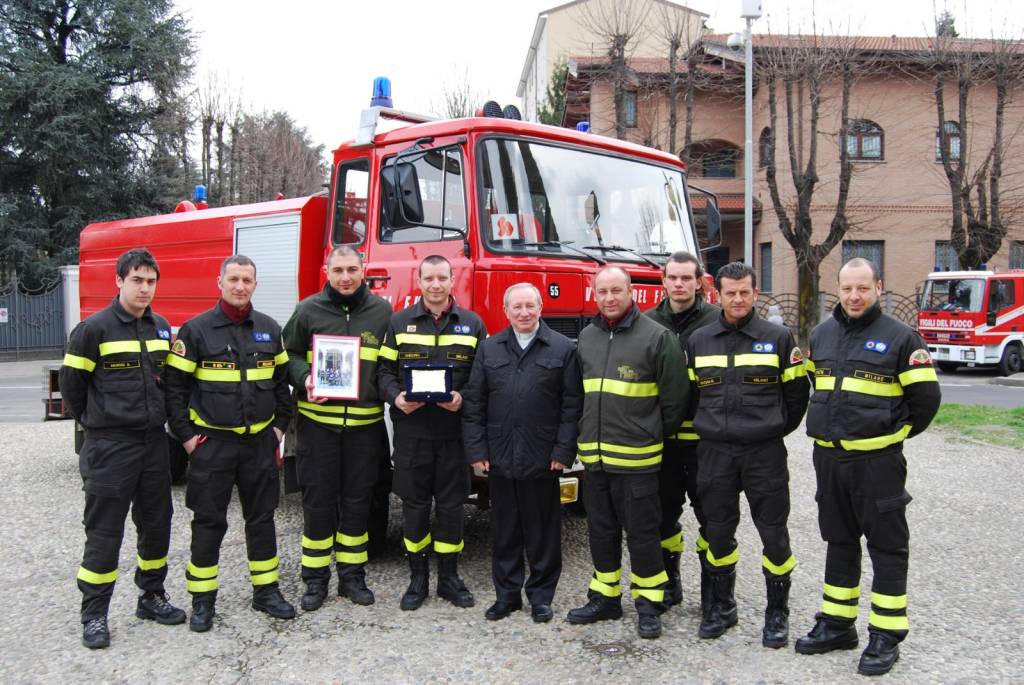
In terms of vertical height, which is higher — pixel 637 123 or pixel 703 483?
pixel 637 123

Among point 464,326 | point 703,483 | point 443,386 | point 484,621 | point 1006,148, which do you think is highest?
point 1006,148

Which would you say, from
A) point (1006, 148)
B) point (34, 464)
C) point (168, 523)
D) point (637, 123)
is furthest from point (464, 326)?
point (1006, 148)

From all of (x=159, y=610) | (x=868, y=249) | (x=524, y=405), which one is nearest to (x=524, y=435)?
(x=524, y=405)

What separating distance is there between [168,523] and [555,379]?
85.2 inches

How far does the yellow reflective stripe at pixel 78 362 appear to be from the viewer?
13.4 feet

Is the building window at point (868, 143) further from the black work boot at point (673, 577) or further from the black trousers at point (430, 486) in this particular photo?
the black trousers at point (430, 486)

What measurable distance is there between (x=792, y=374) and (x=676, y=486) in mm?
879

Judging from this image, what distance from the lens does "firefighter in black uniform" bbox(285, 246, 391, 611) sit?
4594 mm

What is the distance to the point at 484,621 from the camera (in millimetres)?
4379

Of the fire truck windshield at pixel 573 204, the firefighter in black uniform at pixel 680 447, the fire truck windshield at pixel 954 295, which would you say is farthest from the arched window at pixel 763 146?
the firefighter in black uniform at pixel 680 447

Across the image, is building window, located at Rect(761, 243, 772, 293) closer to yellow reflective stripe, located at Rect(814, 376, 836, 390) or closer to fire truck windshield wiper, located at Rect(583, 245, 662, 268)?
fire truck windshield wiper, located at Rect(583, 245, 662, 268)

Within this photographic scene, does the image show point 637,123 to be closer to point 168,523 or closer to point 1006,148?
point 1006,148

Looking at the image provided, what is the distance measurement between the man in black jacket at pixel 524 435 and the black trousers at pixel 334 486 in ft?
2.07

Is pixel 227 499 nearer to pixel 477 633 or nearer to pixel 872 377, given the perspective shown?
pixel 477 633
